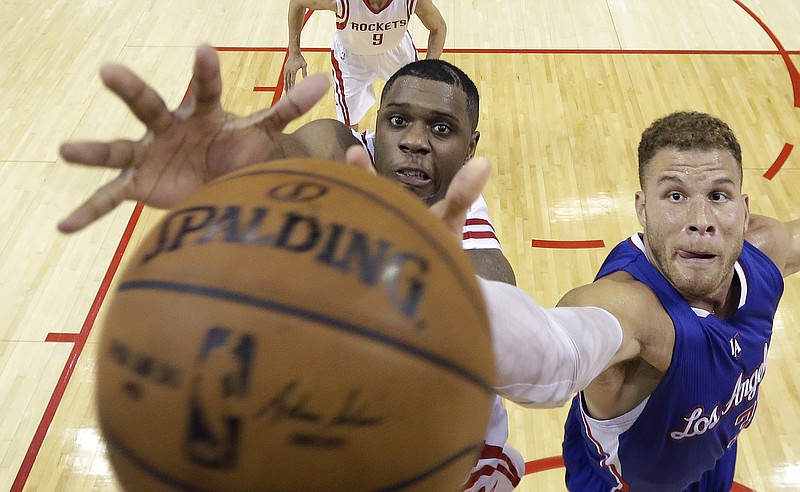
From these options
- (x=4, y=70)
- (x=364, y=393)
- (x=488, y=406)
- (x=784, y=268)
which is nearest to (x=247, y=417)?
(x=364, y=393)

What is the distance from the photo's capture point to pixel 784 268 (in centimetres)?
252

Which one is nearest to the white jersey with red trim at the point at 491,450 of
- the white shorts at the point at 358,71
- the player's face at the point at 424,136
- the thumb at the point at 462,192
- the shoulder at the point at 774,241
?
the player's face at the point at 424,136

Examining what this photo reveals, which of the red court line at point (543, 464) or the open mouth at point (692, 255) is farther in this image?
the red court line at point (543, 464)

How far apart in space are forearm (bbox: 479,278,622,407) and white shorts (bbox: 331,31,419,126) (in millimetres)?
3278

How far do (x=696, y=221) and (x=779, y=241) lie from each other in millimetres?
622

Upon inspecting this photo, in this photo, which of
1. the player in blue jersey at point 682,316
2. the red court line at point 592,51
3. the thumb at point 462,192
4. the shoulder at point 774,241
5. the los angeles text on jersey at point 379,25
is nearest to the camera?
the thumb at point 462,192

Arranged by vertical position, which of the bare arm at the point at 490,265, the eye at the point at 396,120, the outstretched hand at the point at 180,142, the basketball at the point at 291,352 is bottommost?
the bare arm at the point at 490,265

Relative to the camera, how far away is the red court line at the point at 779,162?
4.63 m

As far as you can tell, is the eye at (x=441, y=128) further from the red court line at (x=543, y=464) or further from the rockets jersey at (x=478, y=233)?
the red court line at (x=543, y=464)

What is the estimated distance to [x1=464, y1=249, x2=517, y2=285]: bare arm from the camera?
1.99 metres

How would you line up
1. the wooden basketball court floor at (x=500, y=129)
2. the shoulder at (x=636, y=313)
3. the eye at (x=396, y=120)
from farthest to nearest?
the wooden basketball court floor at (x=500, y=129), the eye at (x=396, y=120), the shoulder at (x=636, y=313)

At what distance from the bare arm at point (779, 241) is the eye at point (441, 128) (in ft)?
3.47

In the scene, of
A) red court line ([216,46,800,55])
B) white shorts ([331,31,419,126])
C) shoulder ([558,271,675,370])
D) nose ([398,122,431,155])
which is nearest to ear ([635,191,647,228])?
shoulder ([558,271,675,370])

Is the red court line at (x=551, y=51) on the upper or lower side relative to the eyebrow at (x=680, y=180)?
lower
